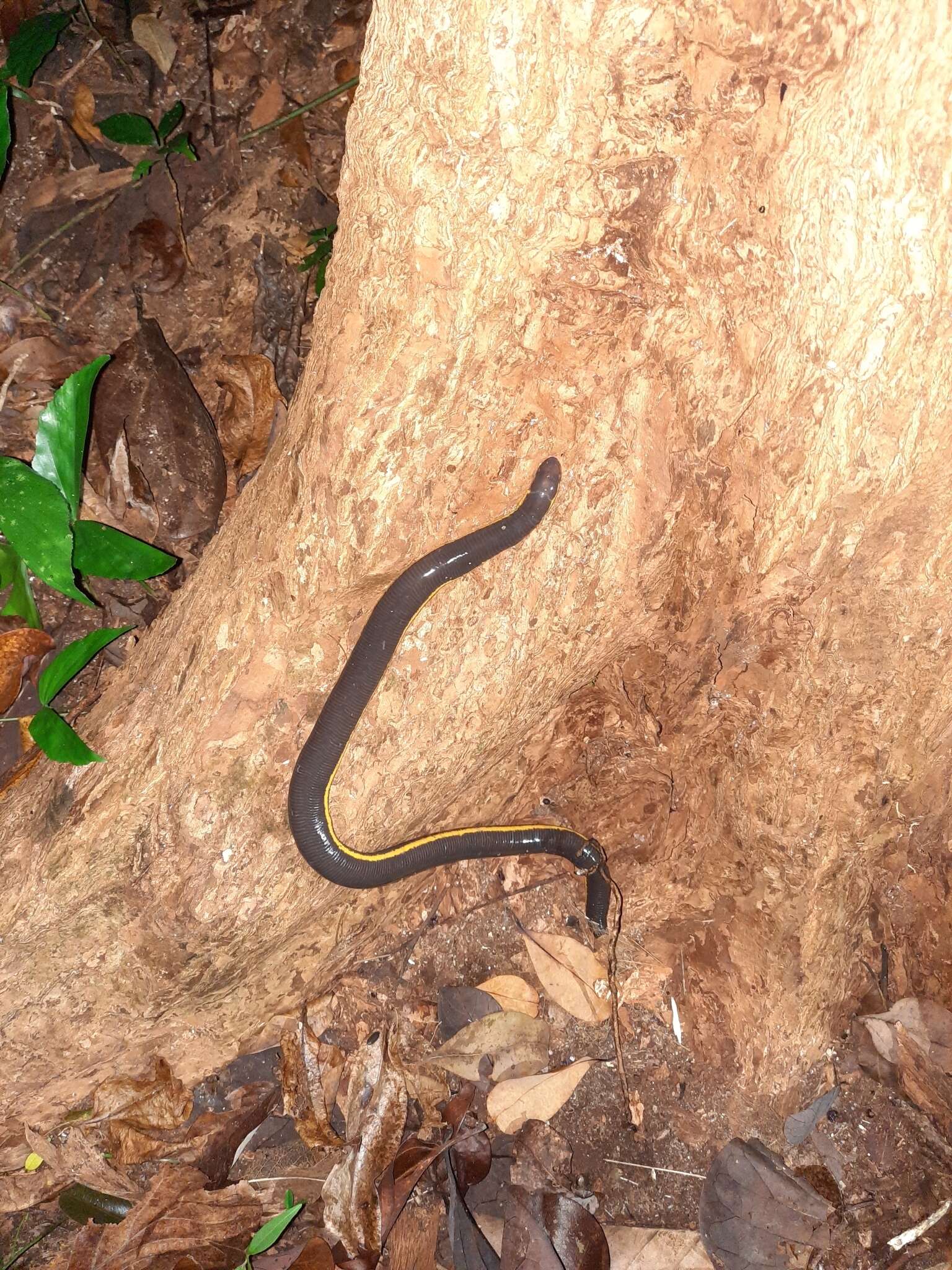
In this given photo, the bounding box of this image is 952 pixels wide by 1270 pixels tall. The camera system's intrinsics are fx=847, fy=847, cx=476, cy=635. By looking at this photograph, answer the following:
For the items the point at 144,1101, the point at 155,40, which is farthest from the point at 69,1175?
the point at 155,40

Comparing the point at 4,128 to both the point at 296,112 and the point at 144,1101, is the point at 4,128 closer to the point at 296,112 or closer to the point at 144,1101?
the point at 296,112

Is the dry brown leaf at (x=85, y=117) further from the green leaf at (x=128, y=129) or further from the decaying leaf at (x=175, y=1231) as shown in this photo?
the decaying leaf at (x=175, y=1231)

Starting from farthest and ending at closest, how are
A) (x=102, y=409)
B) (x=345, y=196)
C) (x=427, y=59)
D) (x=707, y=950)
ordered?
(x=102, y=409) < (x=707, y=950) < (x=345, y=196) < (x=427, y=59)

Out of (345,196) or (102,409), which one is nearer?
(345,196)

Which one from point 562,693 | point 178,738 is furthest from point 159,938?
point 562,693

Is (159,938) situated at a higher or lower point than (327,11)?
lower

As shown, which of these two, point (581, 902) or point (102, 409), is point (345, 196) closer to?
point (102, 409)
